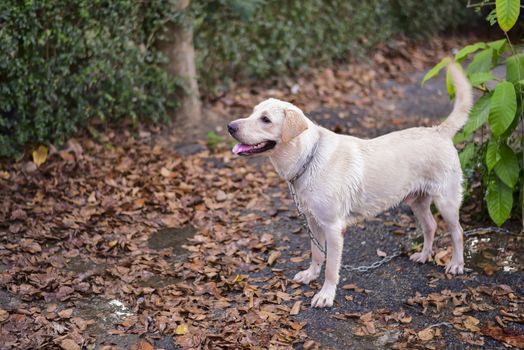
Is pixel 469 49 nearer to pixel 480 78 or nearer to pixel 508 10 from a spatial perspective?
pixel 480 78

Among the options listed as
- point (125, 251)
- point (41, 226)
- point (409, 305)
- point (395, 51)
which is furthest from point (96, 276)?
point (395, 51)

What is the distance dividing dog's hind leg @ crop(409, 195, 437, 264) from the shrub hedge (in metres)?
3.90

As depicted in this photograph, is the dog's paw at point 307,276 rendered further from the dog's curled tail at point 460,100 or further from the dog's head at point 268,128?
the dog's curled tail at point 460,100

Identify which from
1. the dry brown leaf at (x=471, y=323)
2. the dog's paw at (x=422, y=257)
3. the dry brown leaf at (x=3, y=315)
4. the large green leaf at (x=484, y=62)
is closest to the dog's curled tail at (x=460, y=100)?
the large green leaf at (x=484, y=62)

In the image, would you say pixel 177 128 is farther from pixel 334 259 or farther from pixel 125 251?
pixel 334 259

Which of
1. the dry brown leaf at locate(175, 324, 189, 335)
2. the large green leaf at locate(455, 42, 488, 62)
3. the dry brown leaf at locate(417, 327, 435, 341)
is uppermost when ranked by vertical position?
the large green leaf at locate(455, 42, 488, 62)

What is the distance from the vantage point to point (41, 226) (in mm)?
5898

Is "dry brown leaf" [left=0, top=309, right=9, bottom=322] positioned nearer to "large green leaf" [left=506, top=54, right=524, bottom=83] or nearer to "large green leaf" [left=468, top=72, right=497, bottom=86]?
"large green leaf" [left=468, top=72, right=497, bottom=86]

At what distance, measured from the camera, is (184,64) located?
8297 mm

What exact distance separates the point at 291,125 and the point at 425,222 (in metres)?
1.74

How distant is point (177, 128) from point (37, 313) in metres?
4.19

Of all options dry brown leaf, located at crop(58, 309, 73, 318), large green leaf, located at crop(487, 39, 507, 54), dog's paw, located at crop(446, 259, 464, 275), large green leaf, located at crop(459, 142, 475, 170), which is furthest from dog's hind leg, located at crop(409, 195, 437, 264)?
dry brown leaf, located at crop(58, 309, 73, 318)

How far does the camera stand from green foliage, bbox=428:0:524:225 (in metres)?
4.94

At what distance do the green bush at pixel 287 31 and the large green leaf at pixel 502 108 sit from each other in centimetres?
444
